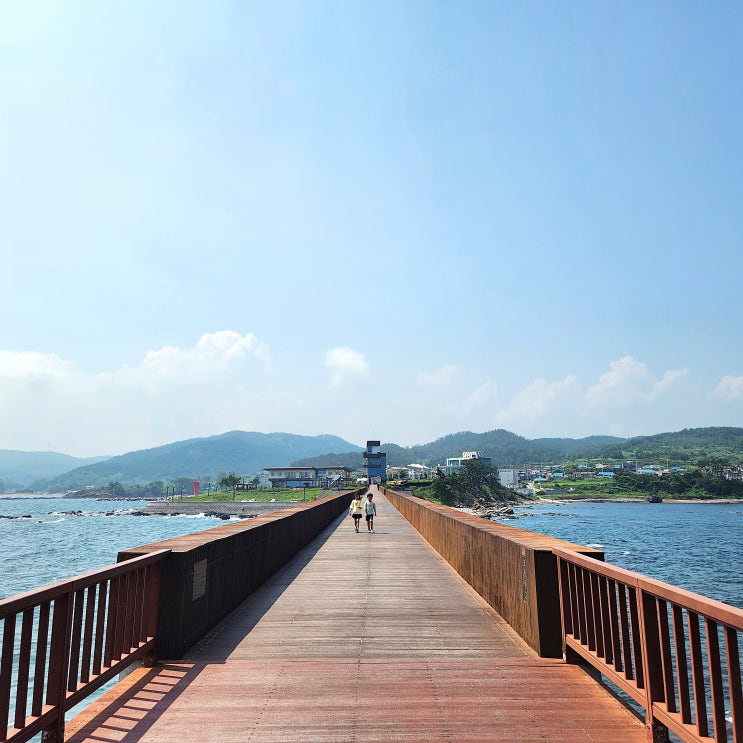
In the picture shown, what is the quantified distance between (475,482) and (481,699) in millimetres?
170730

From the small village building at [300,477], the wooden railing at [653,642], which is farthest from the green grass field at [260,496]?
the wooden railing at [653,642]

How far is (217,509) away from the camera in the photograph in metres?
131

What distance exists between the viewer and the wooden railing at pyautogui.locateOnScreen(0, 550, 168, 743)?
3.40m

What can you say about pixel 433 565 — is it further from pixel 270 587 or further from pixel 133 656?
pixel 133 656

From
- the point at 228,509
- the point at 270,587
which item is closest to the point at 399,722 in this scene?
the point at 270,587

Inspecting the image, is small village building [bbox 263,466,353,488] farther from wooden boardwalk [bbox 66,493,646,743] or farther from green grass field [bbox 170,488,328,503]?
wooden boardwalk [bbox 66,493,646,743]

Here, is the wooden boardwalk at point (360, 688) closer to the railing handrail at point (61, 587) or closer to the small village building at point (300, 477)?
the railing handrail at point (61, 587)

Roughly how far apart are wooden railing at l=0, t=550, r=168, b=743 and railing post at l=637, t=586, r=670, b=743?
3611mm

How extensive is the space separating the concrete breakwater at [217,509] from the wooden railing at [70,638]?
108 meters

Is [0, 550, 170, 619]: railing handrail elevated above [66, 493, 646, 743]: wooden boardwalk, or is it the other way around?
[0, 550, 170, 619]: railing handrail

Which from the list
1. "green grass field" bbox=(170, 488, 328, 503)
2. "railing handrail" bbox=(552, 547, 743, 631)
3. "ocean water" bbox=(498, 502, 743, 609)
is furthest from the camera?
"green grass field" bbox=(170, 488, 328, 503)

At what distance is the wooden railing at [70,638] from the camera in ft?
11.1

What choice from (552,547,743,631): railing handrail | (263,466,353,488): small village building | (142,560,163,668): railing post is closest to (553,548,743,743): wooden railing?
(552,547,743,631): railing handrail

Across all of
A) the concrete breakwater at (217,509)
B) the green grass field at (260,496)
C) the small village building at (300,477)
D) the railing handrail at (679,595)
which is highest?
the railing handrail at (679,595)
